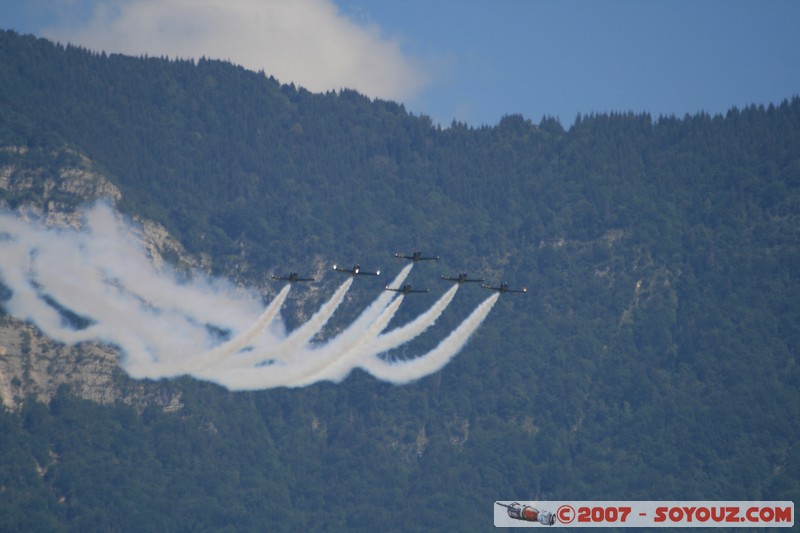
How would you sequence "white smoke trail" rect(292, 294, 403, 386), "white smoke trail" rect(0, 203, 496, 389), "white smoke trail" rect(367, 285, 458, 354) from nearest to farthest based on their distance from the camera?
"white smoke trail" rect(367, 285, 458, 354) → "white smoke trail" rect(0, 203, 496, 389) → "white smoke trail" rect(292, 294, 403, 386)

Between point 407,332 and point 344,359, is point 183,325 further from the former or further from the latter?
point 407,332

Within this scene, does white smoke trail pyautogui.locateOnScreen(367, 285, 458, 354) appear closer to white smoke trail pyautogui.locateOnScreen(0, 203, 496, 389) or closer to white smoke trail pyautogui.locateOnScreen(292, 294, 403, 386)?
white smoke trail pyautogui.locateOnScreen(0, 203, 496, 389)

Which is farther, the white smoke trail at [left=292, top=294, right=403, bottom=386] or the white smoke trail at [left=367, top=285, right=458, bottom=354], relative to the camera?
the white smoke trail at [left=292, top=294, right=403, bottom=386]

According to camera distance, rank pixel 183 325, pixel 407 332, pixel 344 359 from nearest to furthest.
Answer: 1. pixel 407 332
2. pixel 344 359
3. pixel 183 325

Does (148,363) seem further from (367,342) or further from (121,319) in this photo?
(367,342)

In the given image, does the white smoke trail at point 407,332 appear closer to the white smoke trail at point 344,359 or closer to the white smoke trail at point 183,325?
the white smoke trail at point 183,325

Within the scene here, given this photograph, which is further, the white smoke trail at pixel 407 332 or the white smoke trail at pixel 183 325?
the white smoke trail at pixel 183 325

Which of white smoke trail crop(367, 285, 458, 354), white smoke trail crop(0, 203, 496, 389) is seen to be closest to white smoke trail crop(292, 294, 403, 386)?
white smoke trail crop(0, 203, 496, 389)

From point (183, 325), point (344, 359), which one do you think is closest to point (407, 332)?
point (344, 359)

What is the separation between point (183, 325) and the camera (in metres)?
175

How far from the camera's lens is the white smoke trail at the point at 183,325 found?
16025cm

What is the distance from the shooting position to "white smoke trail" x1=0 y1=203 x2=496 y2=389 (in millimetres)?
160250

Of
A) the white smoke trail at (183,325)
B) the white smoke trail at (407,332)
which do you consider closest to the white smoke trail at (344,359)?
the white smoke trail at (183,325)

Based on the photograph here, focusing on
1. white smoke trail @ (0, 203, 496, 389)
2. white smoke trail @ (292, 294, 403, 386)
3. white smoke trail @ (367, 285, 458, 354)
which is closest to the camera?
white smoke trail @ (367, 285, 458, 354)
